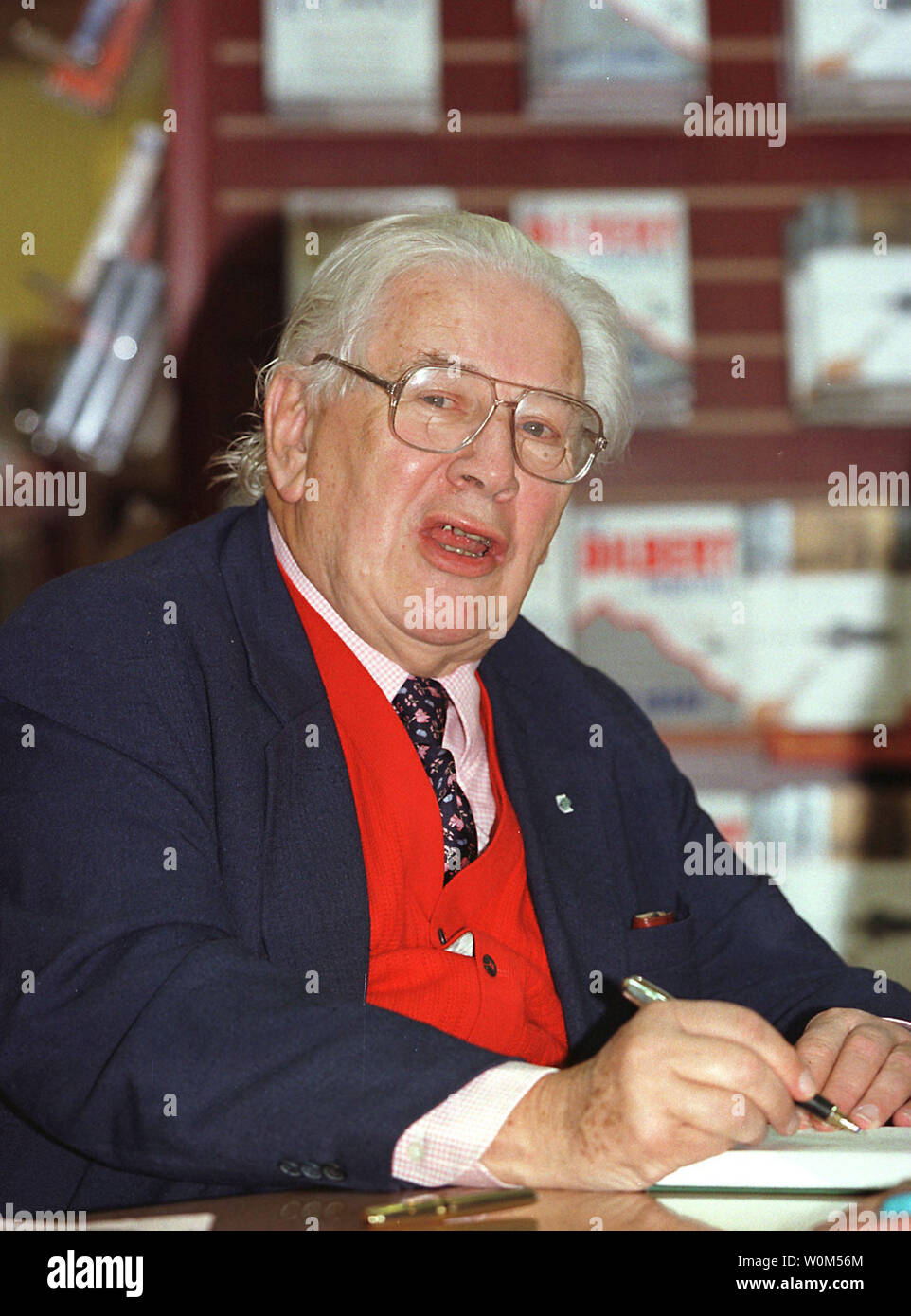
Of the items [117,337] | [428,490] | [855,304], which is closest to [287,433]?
[428,490]

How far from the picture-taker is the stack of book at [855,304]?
2963mm

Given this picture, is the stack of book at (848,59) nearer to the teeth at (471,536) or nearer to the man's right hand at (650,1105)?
the teeth at (471,536)

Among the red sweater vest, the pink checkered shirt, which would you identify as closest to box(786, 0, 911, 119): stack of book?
the red sweater vest

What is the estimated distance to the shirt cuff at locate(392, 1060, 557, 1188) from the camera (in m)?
1.03

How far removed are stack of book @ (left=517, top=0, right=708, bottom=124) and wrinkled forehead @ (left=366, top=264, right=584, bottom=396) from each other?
5.24 ft

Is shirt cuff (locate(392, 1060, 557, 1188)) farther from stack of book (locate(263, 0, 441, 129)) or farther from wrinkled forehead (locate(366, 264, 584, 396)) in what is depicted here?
stack of book (locate(263, 0, 441, 129))

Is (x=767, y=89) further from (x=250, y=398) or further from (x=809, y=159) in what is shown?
(x=250, y=398)

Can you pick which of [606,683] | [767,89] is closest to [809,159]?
[767,89]

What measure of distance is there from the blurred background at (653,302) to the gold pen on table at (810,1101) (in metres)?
1.87

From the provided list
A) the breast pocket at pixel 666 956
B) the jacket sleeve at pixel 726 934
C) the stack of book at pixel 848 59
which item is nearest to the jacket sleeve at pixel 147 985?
the breast pocket at pixel 666 956

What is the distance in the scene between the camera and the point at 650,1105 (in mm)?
1004

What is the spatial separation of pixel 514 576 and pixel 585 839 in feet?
1.03

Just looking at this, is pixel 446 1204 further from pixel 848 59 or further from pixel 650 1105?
pixel 848 59

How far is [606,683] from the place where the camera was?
1963mm
